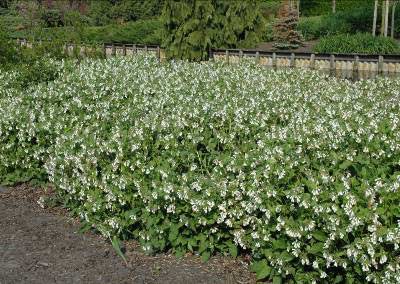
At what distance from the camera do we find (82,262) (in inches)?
192

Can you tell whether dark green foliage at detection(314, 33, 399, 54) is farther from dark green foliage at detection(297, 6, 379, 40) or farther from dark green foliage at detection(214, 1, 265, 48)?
dark green foliage at detection(297, 6, 379, 40)

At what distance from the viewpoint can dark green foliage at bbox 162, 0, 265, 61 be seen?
20.0m

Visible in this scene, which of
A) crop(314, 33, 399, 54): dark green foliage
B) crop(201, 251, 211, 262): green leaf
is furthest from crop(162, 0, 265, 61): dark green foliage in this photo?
crop(201, 251, 211, 262): green leaf

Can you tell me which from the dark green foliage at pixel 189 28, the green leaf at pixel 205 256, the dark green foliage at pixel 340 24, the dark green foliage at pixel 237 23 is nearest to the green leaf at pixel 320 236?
the green leaf at pixel 205 256

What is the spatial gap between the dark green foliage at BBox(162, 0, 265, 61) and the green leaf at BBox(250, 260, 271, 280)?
1622 cm

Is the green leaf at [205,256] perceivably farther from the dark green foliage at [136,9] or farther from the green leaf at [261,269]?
the dark green foliage at [136,9]

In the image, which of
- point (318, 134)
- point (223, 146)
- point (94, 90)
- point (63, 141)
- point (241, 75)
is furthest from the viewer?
point (241, 75)

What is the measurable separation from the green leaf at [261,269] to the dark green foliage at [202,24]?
16220 mm

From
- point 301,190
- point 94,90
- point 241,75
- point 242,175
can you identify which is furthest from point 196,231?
point 241,75

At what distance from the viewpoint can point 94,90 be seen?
7.28 meters

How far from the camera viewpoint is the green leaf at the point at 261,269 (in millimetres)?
4258

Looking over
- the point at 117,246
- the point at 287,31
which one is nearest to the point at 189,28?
the point at 287,31

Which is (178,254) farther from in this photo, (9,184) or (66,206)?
(9,184)

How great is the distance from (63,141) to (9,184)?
1.81m
